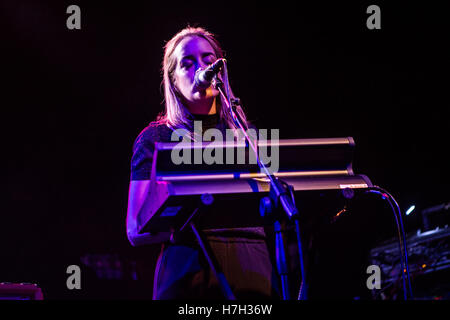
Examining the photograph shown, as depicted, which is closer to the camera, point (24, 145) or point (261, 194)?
point (261, 194)

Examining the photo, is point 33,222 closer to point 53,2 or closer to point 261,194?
point 53,2

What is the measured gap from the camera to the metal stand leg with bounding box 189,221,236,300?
1367 millimetres

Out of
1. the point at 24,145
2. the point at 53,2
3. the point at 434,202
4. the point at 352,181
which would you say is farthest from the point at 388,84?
the point at 24,145

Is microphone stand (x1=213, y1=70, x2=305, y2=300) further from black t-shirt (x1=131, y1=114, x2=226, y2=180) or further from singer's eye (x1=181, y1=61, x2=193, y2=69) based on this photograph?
singer's eye (x1=181, y1=61, x2=193, y2=69)

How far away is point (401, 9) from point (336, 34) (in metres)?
0.62

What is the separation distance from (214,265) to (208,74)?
0.67 metres

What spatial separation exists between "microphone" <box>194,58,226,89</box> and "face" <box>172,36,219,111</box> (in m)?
0.23

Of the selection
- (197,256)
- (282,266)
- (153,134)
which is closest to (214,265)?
(197,256)

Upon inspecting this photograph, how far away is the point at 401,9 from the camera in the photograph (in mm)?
4180

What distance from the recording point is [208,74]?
64.2 inches

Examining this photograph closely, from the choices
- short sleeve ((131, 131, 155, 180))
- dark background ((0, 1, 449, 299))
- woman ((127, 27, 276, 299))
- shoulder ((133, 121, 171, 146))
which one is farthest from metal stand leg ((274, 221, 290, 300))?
dark background ((0, 1, 449, 299))

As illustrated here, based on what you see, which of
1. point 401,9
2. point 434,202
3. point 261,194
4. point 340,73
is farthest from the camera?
point 434,202

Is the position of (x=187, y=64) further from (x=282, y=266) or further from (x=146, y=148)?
(x=282, y=266)

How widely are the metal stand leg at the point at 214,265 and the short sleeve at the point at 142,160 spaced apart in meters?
0.37
